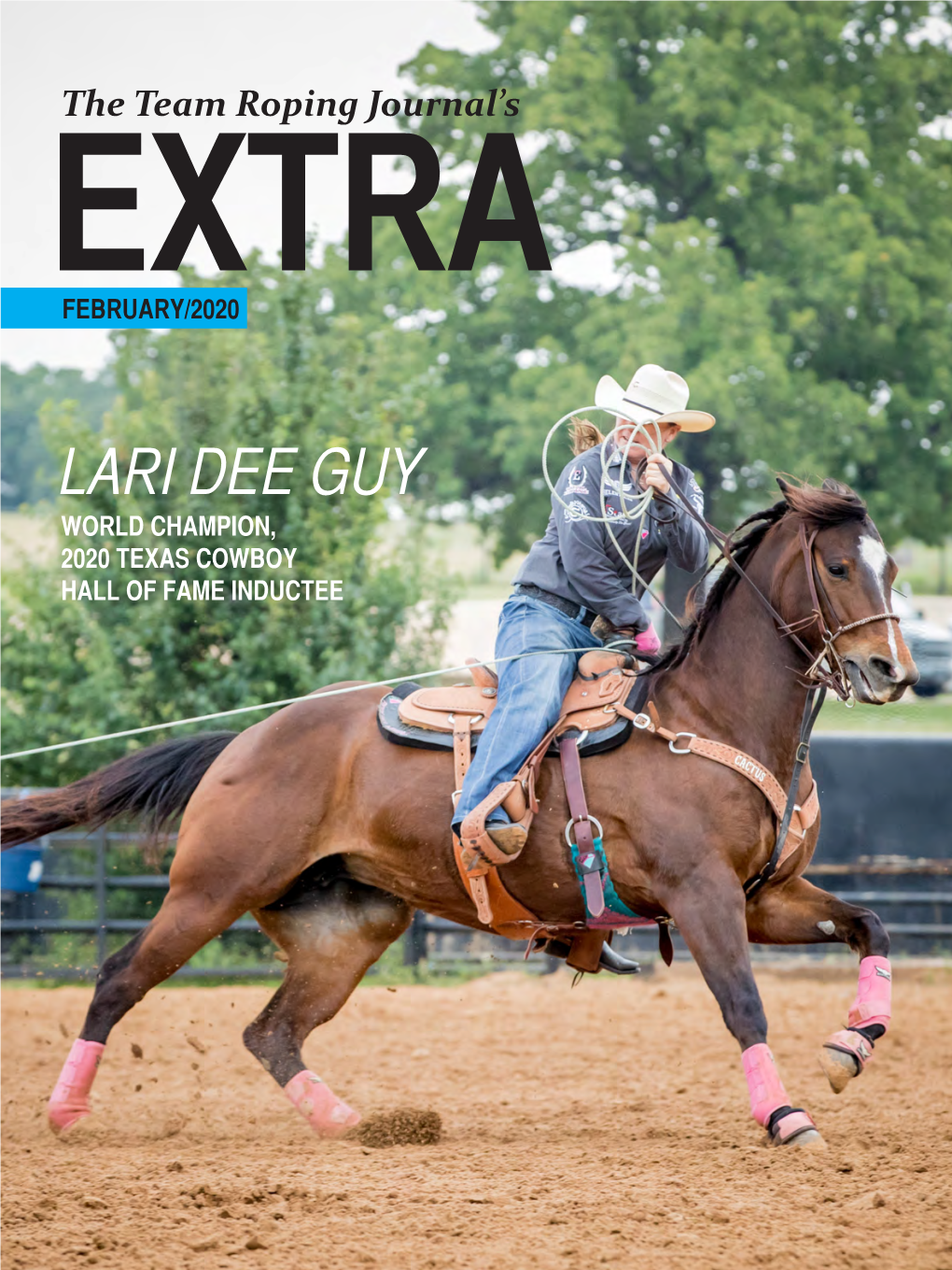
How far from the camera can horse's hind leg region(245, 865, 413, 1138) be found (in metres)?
5.41

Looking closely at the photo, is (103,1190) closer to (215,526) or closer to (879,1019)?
(879,1019)

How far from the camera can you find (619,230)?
601 inches

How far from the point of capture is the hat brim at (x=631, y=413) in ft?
16.4

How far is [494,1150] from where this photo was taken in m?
4.95

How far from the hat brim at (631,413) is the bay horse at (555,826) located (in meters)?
0.44

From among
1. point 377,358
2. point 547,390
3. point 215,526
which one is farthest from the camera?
point 547,390

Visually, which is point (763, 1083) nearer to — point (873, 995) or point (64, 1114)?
point (873, 995)

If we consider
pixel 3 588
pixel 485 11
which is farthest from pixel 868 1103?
pixel 485 11

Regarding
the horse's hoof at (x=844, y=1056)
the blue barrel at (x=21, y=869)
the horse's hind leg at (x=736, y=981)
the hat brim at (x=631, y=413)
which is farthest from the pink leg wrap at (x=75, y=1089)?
the blue barrel at (x=21, y=869)

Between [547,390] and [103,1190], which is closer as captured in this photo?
[103,1190]

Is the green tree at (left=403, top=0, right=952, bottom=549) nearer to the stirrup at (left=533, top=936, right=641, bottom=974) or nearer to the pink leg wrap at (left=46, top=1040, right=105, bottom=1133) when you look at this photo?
the stirrup at (left=533, top=936, right=641, bottom=974)

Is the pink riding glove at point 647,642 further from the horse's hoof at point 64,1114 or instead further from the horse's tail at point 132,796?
the horse's hoof at point 64,1114

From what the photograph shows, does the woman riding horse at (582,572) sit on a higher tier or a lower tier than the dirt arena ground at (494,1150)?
higher

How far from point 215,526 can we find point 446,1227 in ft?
23.8
